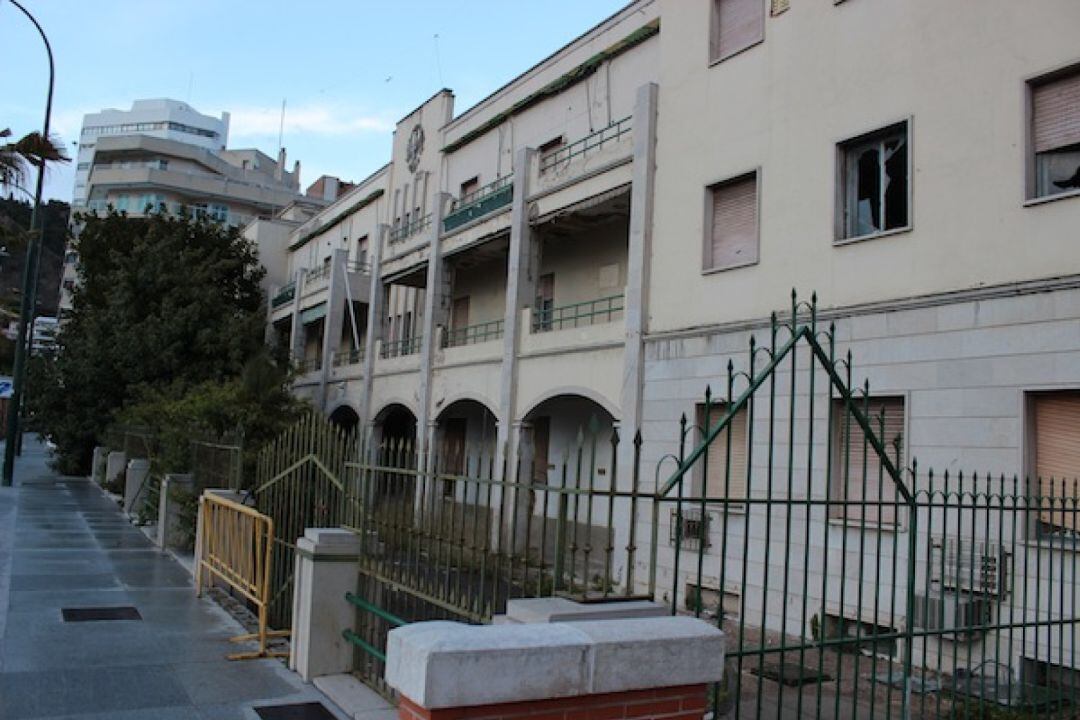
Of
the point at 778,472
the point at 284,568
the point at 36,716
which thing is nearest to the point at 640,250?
the point at 778,472

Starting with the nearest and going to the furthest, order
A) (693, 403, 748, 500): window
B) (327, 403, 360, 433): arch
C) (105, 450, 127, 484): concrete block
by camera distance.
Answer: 1. (693, 403, 748, 500): window
2. (105, 450, 127, 484): concrete block
3. (327, 403, 360, 433): arch

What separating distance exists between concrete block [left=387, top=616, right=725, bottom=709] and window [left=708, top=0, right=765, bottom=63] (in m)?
10.6

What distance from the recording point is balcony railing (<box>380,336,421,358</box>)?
2392 cm

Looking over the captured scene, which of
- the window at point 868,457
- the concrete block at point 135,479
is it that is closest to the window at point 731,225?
the window at point 868,457

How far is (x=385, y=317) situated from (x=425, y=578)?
22926 mm

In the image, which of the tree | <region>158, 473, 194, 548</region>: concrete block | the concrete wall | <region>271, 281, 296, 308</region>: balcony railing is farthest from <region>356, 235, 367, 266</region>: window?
the concrete wall

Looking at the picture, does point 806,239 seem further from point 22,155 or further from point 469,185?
point 469,185

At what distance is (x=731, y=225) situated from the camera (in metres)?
12.5

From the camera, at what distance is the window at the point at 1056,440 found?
329 inches

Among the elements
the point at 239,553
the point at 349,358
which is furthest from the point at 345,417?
the point at 239,553

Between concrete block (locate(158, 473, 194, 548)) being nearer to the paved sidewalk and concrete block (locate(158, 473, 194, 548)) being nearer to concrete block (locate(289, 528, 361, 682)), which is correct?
the paved sidewalk

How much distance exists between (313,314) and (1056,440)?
27.0 meters

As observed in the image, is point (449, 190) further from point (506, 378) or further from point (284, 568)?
point (284, 568)

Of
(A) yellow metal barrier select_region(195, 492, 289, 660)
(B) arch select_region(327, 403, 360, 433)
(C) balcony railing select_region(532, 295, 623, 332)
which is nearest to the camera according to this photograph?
(A) yellow metal barrier select_region(195, 492, 289, 660)
